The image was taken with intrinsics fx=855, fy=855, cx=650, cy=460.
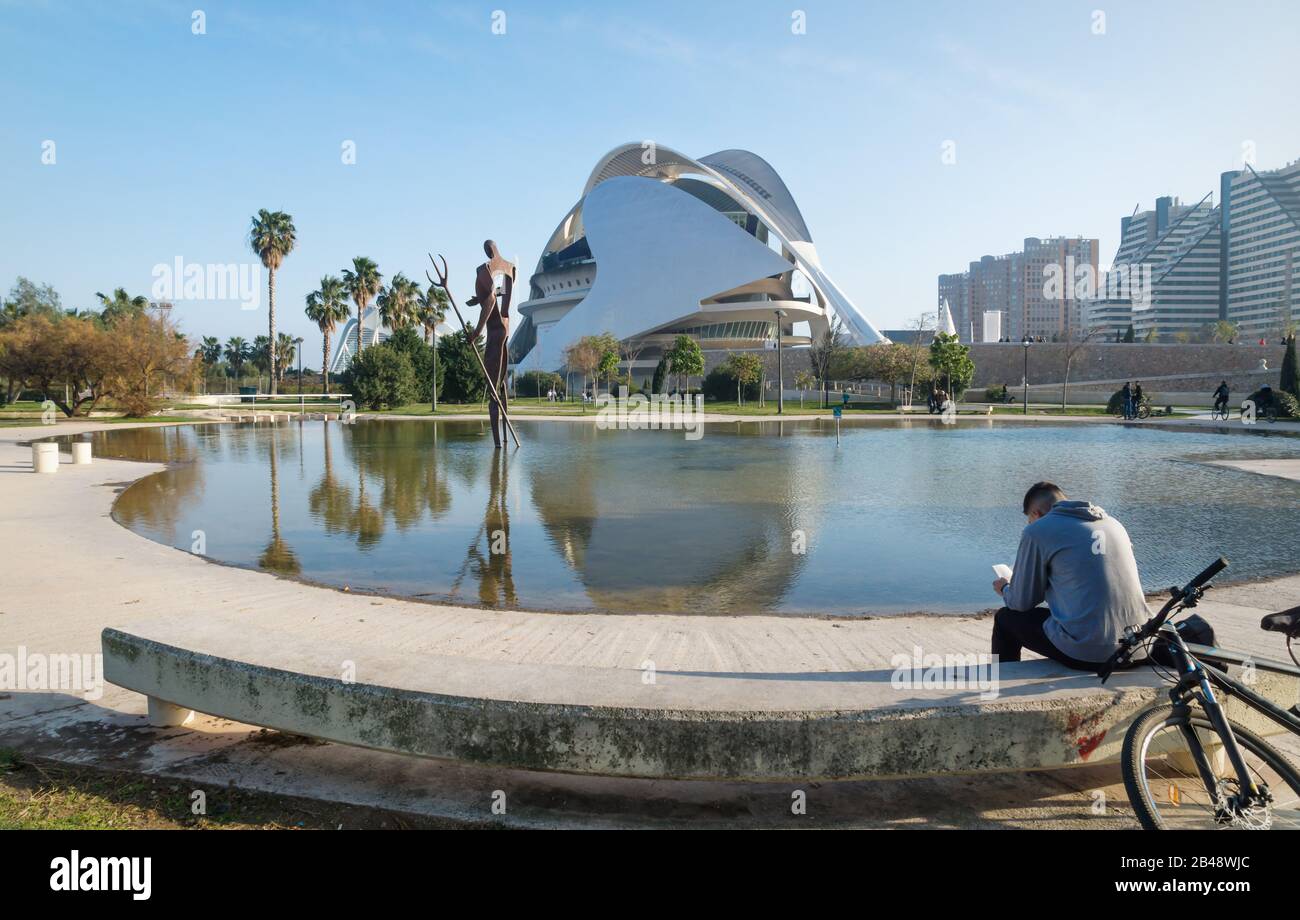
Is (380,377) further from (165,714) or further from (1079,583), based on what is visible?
(1079,583)

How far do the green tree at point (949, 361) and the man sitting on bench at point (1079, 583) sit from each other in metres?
50.6

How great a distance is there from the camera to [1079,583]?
3354 mm

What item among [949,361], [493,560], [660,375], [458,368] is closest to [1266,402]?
[949,361]

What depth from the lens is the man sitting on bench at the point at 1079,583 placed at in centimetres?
331

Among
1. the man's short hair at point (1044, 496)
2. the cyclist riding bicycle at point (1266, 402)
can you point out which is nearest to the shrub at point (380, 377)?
the cyclist riding bicycle at point (1266, 402)

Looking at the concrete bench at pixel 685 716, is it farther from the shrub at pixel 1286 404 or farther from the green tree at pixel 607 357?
the green tree at pixel 607 357

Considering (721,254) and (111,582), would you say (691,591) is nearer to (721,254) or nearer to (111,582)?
(111,582)

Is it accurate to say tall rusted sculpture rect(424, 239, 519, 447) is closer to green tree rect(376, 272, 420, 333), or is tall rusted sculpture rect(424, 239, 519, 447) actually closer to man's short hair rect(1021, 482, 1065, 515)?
man's short hair rect(1021, 482, 1065, 515)

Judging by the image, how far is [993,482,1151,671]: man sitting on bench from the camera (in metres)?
3.31

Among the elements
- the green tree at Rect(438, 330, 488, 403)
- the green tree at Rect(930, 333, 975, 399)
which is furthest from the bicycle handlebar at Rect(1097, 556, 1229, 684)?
the green tree at Rect(930, 333, 975, 399)

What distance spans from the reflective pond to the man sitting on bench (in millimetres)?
2806

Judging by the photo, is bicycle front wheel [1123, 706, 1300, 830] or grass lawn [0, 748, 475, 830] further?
grass lawn [0, 748, 475, 830]

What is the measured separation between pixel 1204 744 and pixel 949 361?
168 feet

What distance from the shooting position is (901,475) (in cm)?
1552
